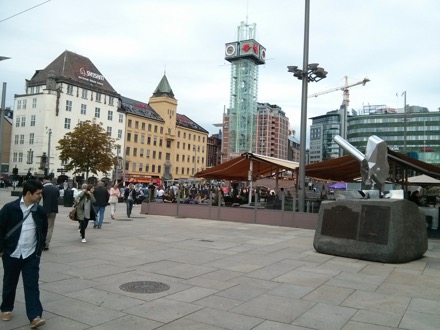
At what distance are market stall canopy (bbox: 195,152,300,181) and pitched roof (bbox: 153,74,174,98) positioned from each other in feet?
253

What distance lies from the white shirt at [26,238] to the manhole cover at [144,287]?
73.5 inches

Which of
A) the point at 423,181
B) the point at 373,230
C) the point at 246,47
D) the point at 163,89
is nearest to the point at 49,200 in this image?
the point at 373,230

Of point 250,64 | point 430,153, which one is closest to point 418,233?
point 430,153

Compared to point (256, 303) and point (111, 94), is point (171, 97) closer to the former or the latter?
point (111, 94)

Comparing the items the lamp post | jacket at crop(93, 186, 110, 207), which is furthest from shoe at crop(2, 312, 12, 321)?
the lamp post

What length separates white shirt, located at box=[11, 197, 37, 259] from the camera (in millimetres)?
4602

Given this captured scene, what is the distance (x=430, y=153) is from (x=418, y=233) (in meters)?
103

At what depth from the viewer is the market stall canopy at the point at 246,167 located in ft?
64.1

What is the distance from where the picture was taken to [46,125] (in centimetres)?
6762

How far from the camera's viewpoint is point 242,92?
143750 mm

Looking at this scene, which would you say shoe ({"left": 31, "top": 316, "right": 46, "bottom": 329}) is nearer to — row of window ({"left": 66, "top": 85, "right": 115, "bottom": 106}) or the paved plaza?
the paved plaza

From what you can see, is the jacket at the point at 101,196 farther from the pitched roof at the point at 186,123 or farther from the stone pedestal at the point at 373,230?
the pitched roof at the point at 186,123

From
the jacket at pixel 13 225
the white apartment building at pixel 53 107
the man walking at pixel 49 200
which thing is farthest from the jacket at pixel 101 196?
the white apartment building at pixel 53 107

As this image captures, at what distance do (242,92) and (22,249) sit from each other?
142064 millimetres
